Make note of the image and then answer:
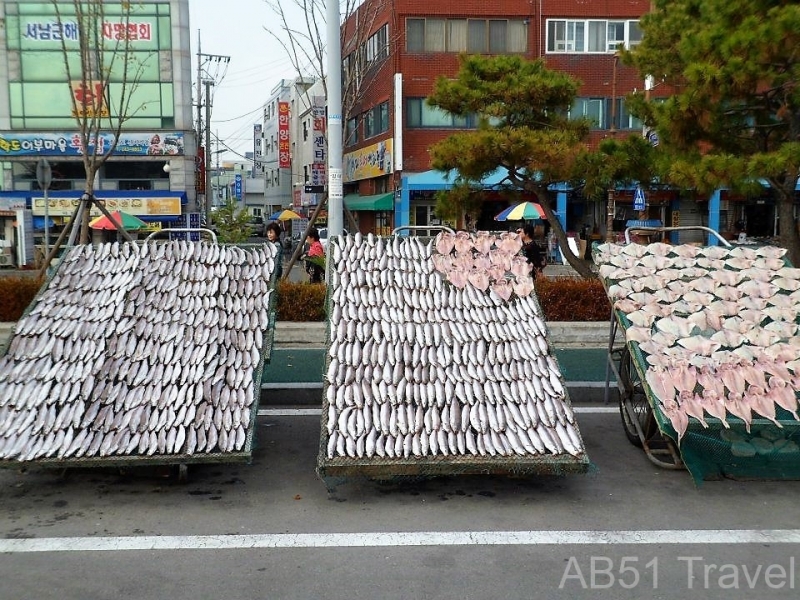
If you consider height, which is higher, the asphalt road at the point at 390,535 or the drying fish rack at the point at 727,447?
the drying fish rack at the point at 727,447

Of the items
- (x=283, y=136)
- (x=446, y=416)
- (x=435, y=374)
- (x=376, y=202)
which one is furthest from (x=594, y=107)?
(x=446, y=416)

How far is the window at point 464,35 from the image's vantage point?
33.6 metres

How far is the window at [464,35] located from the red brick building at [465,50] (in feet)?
0.14

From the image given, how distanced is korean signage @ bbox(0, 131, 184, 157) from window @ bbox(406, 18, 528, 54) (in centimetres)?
1222

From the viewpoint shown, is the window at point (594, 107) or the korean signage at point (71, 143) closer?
the window at point (594, 107)

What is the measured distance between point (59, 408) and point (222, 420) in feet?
4.03

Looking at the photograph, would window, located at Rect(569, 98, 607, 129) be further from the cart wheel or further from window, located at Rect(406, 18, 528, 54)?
the cart wheel

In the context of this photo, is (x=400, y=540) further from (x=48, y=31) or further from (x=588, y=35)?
(x=48, y=31)

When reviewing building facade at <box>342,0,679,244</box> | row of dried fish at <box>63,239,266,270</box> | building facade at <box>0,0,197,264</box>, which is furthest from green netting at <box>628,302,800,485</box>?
building facade at <box>0,0,197,264</box>

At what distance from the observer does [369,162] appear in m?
39.2

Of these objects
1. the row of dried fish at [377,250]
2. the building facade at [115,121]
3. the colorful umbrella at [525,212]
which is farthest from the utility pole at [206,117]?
the row of dried fish at [377,250]

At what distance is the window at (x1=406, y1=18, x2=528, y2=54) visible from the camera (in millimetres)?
33625

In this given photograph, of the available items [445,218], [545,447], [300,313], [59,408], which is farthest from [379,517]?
[445,218]

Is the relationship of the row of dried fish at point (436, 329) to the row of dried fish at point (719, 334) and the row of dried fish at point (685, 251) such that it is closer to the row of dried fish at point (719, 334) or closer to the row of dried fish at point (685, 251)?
the row of dried fish at point (719, 334)
